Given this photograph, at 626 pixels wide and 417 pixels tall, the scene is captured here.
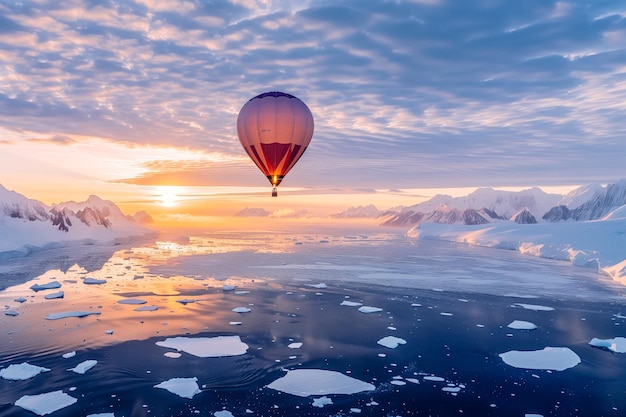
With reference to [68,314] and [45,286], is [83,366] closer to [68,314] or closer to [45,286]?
[68,314]

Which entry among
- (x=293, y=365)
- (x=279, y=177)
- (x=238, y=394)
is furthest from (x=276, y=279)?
(x=238, y=394)

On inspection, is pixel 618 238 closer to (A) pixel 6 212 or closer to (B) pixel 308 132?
(B) pixel 308 132

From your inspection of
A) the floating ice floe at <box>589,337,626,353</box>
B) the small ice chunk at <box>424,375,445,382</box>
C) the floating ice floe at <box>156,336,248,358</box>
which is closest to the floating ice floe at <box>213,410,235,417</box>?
the floating ice floe at <box>156,336,248,358</box>

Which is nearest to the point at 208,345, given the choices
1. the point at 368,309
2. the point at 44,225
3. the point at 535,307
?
the point at 368,309

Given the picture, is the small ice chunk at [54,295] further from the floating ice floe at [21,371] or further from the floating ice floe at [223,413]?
the floating ice floe at [223,413]

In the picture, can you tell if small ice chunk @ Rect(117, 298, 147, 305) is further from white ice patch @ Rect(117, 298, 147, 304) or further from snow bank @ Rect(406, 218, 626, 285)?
snow bank @ Rect(406, 218, 626, 285)

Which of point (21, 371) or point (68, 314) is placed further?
point (68, 314)
